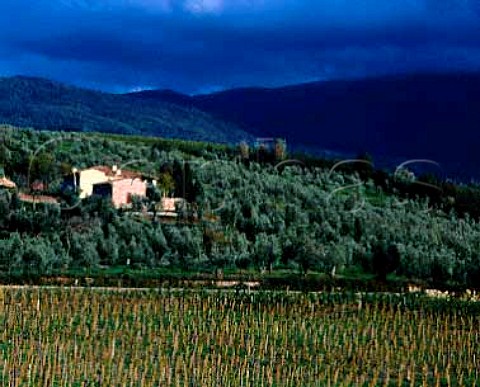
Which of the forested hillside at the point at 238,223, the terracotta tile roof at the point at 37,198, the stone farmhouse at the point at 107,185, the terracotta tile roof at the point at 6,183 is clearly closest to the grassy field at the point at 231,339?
the forested hillside at the point at 238,223

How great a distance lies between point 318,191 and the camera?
291 feet

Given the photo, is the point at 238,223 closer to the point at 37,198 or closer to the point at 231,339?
the point at 37,198

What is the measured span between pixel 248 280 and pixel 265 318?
582 inches

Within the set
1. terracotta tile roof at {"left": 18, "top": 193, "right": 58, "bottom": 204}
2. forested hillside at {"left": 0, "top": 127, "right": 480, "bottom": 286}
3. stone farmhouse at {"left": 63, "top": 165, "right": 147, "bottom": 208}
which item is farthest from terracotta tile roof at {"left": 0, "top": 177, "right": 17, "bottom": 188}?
stone farmhouse at {"left": 63, "top": 165, "right": 147, "bottom": 208}

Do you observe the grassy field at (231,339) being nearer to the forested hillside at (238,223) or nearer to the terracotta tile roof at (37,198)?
the forested hillside at (238,223)

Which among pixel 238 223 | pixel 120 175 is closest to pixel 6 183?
pixel 120 175

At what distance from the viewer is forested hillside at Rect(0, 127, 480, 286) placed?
61.0 meters

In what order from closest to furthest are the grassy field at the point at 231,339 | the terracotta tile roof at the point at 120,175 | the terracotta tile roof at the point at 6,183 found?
the grassy field at the point at 231,339
the terracotta tile roof at the point at 6,183
the terracotta tile roof at the point at 120,175

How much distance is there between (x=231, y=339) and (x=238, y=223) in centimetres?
3997

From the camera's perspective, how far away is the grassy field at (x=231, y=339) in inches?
1072

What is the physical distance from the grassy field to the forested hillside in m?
14.8

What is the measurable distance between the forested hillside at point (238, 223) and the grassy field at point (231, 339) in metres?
14.8

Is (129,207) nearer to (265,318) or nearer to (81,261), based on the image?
(81,261)

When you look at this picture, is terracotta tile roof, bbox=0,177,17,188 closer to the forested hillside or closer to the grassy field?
the forested hillside
